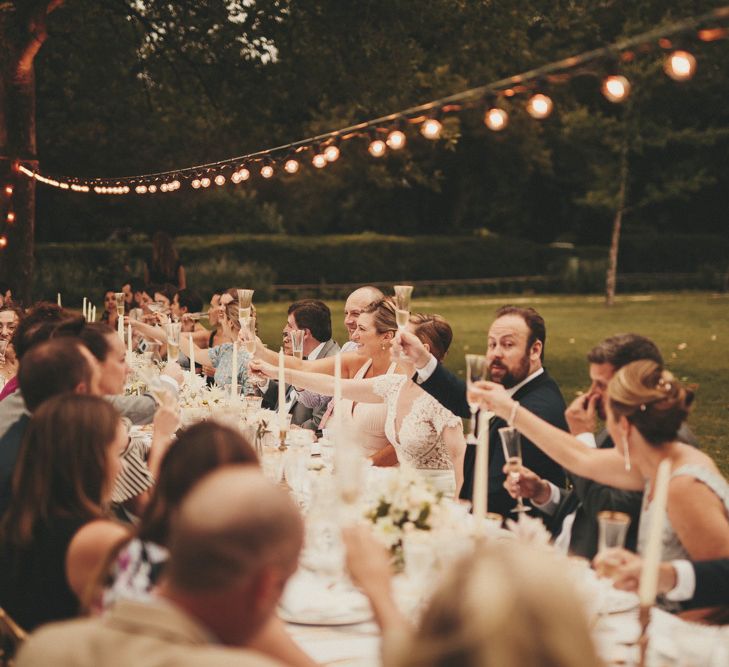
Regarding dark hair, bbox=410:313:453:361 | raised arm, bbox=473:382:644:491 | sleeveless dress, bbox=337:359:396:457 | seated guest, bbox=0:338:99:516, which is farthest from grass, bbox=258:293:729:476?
seated guest, bbox=0:338:99:516

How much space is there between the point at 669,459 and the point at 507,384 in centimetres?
148

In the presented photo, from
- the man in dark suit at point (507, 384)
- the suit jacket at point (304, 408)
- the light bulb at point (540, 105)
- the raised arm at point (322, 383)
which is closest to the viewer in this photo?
the man in dark suit at point (507, 384)

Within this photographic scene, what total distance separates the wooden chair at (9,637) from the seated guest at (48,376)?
75 centimetres

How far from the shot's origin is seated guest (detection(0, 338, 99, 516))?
9.88ft

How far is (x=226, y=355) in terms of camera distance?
21.7ft

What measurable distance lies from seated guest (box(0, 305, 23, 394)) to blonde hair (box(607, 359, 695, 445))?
13.1 feet

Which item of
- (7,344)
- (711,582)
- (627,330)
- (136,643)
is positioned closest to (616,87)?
(711,582)

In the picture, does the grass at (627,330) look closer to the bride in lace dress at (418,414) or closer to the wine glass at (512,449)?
the bride in lace dress at (418,414)

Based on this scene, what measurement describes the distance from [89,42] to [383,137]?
9007 millimetres

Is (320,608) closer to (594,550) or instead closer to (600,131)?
(594,550)

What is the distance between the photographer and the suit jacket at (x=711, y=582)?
2.46 m

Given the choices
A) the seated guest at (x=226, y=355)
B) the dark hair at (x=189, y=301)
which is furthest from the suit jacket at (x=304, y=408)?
the dark hair at (x=189, y=301)

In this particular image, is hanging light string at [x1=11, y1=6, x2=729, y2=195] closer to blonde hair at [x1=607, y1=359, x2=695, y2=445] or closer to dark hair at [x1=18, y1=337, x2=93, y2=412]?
blonde hair at [x1=607, y1=359, x2=695, y2=445]

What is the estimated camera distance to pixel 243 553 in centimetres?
147
